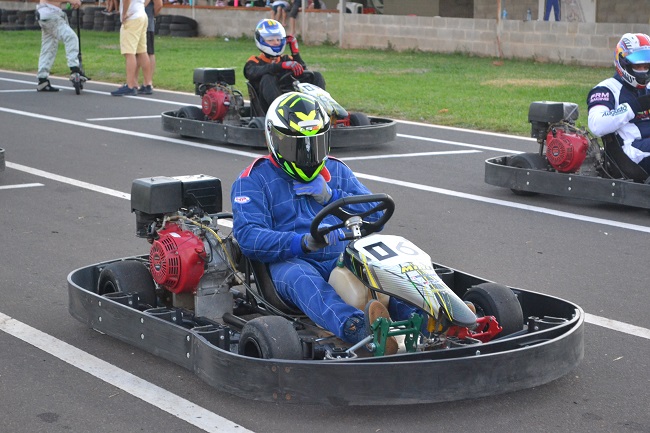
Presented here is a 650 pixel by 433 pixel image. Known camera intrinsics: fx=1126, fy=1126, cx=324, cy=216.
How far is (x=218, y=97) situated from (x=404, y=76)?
299 inches

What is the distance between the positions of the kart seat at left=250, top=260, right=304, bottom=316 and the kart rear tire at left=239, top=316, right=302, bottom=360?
0.47 metres

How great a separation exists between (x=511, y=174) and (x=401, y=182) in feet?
3.27

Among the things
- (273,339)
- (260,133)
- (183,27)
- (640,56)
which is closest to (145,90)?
(260,133)

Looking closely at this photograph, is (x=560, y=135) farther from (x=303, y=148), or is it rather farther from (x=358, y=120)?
(x=303, y=148)

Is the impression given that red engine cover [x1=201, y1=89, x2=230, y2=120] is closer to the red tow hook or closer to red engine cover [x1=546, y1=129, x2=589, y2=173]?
red engine cover [x1=546, y1=129, x2=589, y2=173]

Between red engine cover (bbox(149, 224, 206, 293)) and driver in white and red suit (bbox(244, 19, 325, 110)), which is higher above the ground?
driver in white and red suit (bbox(244, 19, 325, 110))

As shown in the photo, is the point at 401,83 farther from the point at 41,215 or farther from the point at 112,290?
the point at 112,290

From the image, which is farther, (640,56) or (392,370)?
(640,56)

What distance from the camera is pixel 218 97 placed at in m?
11.2

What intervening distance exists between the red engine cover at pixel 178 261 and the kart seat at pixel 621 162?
3.96 metres

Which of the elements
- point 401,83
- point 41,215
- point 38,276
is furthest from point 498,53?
point 38,276

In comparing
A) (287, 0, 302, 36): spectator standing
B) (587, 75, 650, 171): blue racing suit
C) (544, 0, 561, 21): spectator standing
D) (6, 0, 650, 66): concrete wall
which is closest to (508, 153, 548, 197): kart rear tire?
(587, 75, 650, 171): blue racing suit

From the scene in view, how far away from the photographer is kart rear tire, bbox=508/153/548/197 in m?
8.62

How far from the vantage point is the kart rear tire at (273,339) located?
4.18 meters
